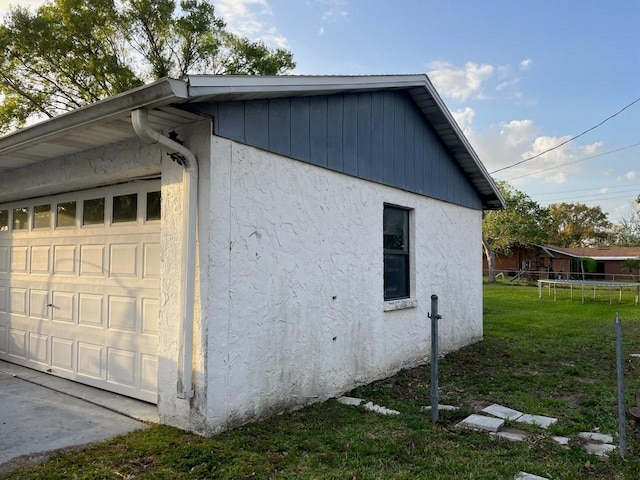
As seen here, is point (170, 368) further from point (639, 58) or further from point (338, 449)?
point (639, 58)

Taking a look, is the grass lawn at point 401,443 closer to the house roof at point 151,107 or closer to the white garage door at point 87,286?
the white garage door at point 87,286

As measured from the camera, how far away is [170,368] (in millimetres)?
4219

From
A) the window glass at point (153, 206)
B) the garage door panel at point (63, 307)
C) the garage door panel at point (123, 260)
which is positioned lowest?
the garage door panel at point (63, 307)

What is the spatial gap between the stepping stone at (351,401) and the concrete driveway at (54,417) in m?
2.12

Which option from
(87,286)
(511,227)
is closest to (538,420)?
(87,286)

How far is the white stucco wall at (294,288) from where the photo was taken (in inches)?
166

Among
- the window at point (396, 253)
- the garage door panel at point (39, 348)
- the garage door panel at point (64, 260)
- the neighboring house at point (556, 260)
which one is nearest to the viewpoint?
the garage door panel at point (64, 260)

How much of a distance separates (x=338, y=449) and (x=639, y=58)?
44.5 feet

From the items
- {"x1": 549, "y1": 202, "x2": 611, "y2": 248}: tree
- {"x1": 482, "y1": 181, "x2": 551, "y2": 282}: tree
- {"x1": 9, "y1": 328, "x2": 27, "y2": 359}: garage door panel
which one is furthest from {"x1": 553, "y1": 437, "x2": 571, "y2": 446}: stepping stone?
{"x1": 549, "y1": 202, "x2": 611, "y2": 248}: tree

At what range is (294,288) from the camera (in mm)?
5090

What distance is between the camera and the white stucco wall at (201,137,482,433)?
13.8 ft

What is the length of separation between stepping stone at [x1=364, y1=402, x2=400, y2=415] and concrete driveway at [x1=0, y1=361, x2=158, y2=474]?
2.27 meters

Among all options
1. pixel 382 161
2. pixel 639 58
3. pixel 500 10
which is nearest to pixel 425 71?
pixel 382 161

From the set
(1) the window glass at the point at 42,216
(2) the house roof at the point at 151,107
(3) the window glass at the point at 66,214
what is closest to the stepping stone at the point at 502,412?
(2) the house roof at the point at 151,107
